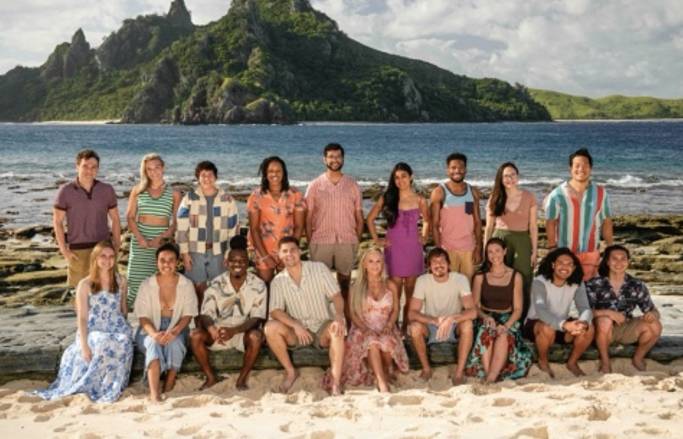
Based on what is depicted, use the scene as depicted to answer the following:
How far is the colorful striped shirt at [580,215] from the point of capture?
21.1ft

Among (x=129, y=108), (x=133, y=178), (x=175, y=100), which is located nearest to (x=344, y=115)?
(x=175, y=100)

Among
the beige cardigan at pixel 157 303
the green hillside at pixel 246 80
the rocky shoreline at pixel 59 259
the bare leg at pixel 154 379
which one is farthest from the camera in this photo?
the green hillside at pixel 246 80

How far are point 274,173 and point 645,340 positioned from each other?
13.0 feet

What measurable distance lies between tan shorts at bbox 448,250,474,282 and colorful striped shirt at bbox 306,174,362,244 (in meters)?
1.06

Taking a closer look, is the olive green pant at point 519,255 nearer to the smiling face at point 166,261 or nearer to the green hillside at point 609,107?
the smiling face at point 166,261

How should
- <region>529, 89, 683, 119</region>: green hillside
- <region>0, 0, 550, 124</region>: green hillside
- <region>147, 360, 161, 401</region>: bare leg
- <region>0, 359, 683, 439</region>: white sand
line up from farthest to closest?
<region>529, 89, 683, 119</region>: green hillside → <region>0, 0, 550, 124</region>: green hillside → <region>147, 360, 161, 401</region>: bare leg → <region>0, 359, 683, 439</region>: white sand

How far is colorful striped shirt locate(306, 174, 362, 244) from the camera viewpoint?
6668mm

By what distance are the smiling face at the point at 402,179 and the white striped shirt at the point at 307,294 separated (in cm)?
118

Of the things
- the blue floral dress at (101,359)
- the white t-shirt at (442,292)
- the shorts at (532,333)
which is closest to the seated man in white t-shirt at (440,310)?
the white t-shirt at (442,292)

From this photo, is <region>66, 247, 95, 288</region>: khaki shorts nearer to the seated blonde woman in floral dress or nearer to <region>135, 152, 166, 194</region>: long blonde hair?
<region>135, 152, 166, 194</region>: long blonde hair

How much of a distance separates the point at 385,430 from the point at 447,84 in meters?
149

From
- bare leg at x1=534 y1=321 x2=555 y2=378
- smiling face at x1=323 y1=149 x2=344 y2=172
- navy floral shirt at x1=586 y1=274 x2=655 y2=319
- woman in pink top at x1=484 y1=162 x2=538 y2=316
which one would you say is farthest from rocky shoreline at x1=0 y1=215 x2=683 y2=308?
smiling face at x1=323 y1=149 x2=344 y2=172

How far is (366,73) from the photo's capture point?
416 feet

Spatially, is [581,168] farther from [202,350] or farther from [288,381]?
[202,350]
